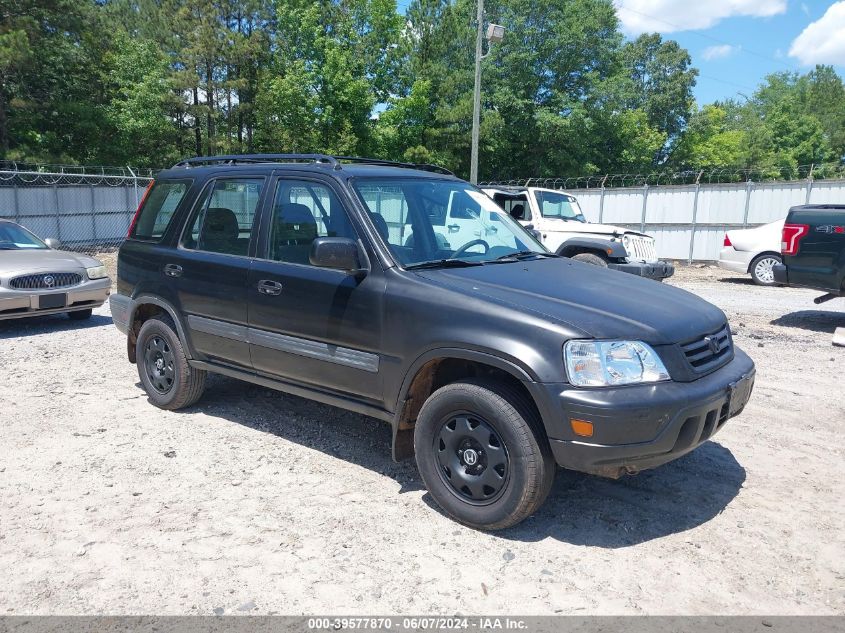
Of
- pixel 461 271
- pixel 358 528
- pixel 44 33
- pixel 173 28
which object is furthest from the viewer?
pixel 173 28

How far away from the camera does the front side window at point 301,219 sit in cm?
439

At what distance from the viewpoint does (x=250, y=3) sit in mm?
38594

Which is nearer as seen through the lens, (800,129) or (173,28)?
(173,28)

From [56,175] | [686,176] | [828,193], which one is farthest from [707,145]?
[56,175]

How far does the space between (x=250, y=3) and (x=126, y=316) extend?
3813cm

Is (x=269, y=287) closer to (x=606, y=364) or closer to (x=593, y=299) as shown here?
(x=593, y=299)

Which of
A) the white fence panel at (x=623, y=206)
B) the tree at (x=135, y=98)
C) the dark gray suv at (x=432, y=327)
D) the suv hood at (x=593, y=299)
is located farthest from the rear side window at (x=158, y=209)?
the tree at (x=135, y=98)

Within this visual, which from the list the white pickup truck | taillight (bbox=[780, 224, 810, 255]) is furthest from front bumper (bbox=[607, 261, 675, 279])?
taillight (bbox=[780, 224, 810, 255])

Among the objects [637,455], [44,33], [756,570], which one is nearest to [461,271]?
[637,455]

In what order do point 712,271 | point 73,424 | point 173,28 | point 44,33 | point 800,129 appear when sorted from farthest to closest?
point 800,129 → point 173,28 → point 44,33 → point 712,271 → point 73,424

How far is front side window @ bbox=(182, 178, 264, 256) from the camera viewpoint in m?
4.90

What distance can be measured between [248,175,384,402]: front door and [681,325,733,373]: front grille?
5.71ft

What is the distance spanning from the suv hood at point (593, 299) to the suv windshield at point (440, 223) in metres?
0.23

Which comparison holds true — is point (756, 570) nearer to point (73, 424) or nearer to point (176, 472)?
point (176, 472)
